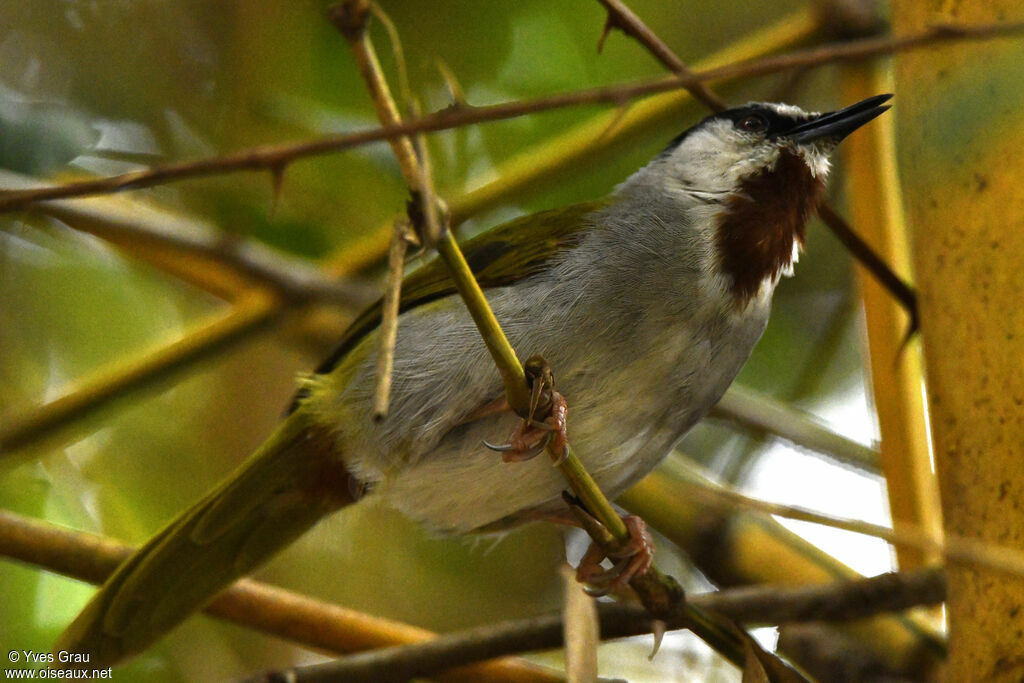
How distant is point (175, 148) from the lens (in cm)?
381

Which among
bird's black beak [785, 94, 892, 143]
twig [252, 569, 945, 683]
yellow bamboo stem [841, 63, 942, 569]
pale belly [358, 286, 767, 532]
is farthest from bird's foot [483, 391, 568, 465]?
bird's black beak [785, 94, 892, 143]

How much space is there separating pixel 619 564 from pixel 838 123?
4.03 feet

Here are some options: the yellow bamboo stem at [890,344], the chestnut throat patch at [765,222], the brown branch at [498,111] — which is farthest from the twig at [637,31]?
the yellow bamboo stem at [890,344]

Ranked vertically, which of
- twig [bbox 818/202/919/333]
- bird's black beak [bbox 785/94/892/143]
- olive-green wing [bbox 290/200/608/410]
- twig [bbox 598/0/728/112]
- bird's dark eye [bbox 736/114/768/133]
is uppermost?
bird's dark eye [bbox 736/114/768/133]

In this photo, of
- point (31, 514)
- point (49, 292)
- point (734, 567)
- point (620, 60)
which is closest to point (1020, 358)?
point (734, 567)

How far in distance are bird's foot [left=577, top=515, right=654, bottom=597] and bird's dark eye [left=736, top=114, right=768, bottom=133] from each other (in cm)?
112

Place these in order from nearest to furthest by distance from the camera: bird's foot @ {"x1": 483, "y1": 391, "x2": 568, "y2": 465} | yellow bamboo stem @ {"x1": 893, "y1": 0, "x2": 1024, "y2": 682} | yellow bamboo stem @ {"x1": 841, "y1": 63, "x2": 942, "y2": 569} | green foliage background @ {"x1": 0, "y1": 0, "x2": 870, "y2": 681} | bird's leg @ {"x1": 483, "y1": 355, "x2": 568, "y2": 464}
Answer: bird's leg @ {"x1": 483, "y1": 355, "x2": 568, "y2": 464} < yellow bamboo stem @ {"x1": 893, "y1": 0, "x2": 1024, "y2": 682} < bird's foot @ {"x1": 483, "y1": 391, "x2": 568, "y2": 465} < yellow bamboo stem @ {"x1": 841, "y1": 63, "x2": 942, "y2": 569} < green foliage background @ {"x1": 0, "y1": 0, "x2": 870, "y2": 681}

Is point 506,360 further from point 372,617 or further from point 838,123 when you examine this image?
point 838,123

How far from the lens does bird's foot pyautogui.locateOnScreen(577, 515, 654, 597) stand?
8.10ft

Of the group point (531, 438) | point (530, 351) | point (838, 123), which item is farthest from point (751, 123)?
point (531, 438)

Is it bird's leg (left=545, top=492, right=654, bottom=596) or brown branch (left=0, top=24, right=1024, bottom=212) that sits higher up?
brown branch (left=0, top=24, right=1024, bottom=212)

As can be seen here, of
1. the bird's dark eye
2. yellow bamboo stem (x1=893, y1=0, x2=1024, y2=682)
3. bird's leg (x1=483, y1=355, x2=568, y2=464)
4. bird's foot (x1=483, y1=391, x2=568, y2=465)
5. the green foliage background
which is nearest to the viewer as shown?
bird's leg (x1=483, y1=355, x2=568, y2=464)

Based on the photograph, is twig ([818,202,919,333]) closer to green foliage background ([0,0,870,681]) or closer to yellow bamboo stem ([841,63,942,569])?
yellow bamboo stem ([841,63,942,569])

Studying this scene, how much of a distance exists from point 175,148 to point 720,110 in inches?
84.8
